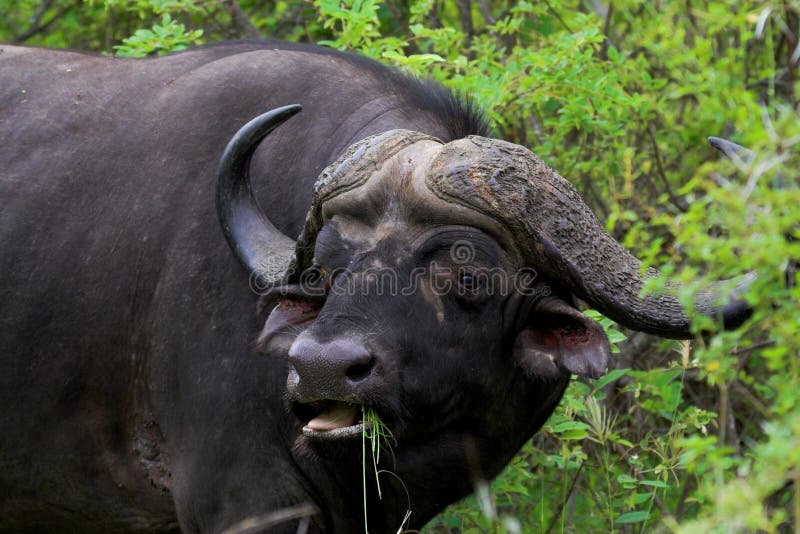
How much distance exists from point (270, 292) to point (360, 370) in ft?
2.09

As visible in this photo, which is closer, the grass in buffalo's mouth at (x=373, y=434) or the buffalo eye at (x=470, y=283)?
the grass in buffalo's mouth at (x=373, y=434)

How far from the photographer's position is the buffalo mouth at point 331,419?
359cm

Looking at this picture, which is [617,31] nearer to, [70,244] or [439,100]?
[439,100]

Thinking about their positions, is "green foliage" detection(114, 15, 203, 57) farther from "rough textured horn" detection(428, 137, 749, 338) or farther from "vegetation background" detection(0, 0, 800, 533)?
"rough textured horn" detection(428, 137, 749, 338)

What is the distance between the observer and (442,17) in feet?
25.3

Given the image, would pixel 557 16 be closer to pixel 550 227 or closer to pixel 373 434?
pixel 550 227

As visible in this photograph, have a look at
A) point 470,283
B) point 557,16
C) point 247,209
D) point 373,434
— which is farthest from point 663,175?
point 373,434

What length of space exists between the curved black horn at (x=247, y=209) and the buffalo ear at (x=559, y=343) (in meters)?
0.88

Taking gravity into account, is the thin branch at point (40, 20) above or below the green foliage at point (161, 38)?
below

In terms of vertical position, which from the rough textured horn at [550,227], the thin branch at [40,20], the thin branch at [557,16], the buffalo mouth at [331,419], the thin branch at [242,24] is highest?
the rough textured horn at [550,227]

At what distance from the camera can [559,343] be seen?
12.8 ft

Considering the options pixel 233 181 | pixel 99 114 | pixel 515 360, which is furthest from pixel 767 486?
pixel 99 114

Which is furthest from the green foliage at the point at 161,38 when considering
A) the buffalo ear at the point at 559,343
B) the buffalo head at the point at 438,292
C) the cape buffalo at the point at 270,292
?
the buffalo ear at the point at 559,343

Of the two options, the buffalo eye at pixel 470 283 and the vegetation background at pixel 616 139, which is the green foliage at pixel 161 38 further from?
the buffalo eye at pixel 470 283
